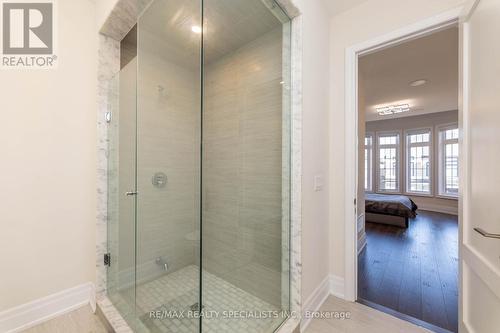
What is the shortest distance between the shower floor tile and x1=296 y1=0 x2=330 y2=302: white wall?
41 cm

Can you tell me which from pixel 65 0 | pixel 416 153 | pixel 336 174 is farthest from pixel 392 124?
pixel 65 0

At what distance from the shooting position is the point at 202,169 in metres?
1.47

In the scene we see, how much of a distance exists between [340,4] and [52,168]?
286cm

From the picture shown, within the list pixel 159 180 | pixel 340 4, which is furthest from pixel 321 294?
pixel 340 4

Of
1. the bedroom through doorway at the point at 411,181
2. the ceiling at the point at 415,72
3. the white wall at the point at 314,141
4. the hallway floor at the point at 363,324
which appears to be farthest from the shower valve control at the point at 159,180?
the ceiling at the point at 415,72

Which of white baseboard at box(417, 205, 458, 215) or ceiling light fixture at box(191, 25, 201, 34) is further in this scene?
white baseboard at box(417, 205, 458, 215)

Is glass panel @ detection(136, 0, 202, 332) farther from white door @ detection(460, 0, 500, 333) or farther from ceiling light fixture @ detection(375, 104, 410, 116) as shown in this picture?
ceiling light fixture @ detection(375, 104, 410, 116)

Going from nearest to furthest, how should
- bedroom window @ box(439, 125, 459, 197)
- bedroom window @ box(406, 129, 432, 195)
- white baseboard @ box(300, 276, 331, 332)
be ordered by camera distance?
1. white baseboard @ box(300, 276, 331, 332)
2. bedroom window @ box(439, 125, 459, 197)
3. bedroom window @ box(406, 129, 432, 195)

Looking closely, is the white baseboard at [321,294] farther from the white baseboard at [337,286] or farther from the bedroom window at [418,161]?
the bedroom window at [418,161]

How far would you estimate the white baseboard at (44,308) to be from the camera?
150 cm

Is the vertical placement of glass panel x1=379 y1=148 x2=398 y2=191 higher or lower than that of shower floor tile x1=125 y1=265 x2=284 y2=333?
higher

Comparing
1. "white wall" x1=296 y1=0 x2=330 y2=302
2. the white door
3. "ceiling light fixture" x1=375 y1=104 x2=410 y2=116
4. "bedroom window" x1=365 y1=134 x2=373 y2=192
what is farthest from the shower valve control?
"bedroom window" x1=365 y1=134 x2=373 y2=192

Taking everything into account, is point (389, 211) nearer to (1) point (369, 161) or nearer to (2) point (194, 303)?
(1) point (369, 161)

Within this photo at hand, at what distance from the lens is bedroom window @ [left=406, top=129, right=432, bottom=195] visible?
6.26 meters
